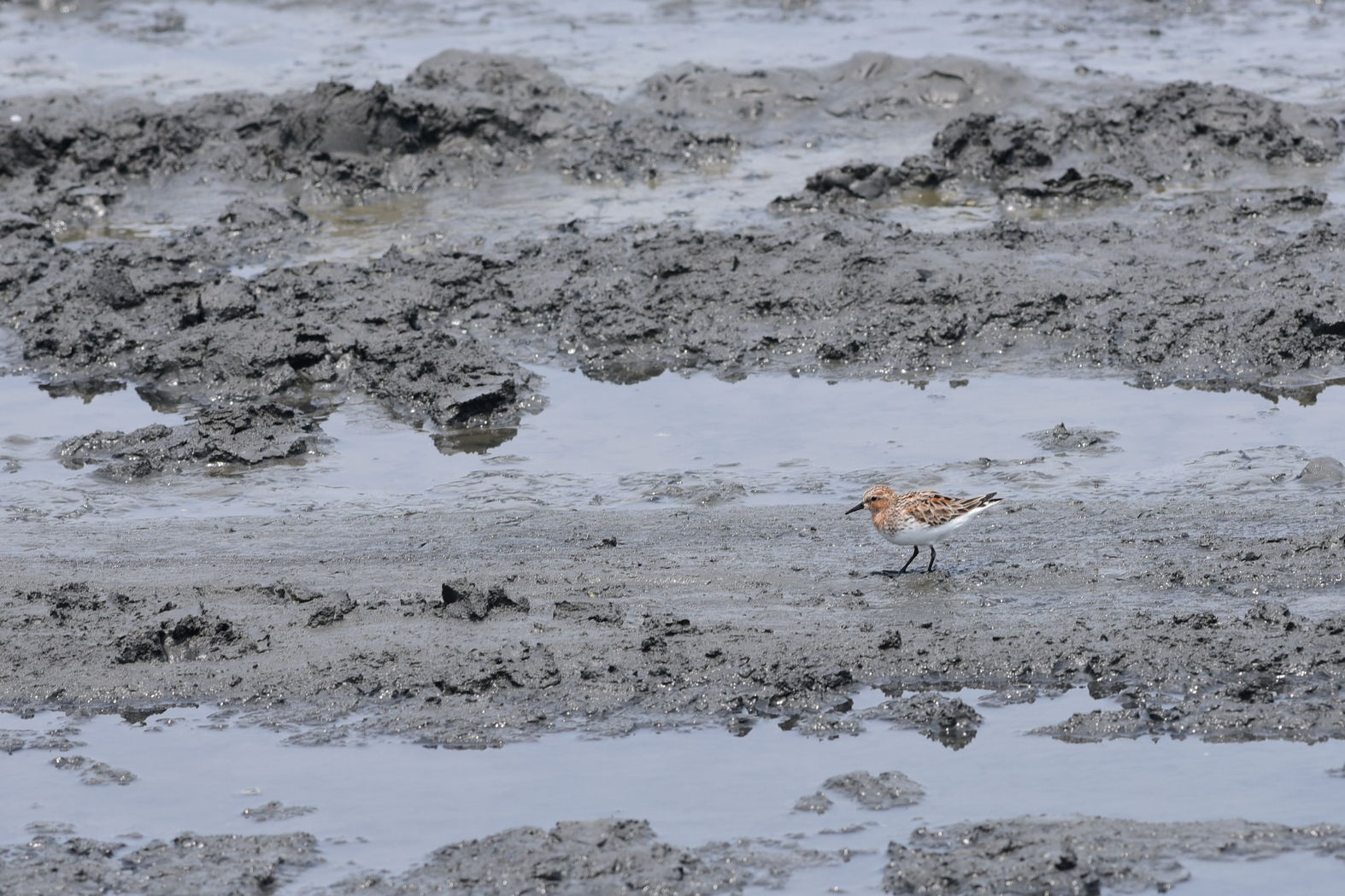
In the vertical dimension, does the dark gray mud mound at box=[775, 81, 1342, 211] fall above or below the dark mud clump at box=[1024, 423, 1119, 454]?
above

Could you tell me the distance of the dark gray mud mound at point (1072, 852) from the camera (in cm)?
646

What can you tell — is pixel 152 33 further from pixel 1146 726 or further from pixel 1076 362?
pixel 1146 726

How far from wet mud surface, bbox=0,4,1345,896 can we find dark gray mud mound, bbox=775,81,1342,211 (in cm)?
4

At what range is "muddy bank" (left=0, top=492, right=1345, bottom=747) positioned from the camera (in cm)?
784

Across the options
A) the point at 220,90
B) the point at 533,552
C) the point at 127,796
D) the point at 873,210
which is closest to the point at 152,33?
the point at 220,90

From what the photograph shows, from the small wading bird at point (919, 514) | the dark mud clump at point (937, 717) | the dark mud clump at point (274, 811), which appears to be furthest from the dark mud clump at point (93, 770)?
the small wading bird at point (919, 514)

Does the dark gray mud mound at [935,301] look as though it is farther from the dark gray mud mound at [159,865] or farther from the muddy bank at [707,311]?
the dark gray mud mound at [159,865]

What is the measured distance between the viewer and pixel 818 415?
11820 millimetres

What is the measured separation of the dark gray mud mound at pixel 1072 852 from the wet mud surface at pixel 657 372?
0.02m

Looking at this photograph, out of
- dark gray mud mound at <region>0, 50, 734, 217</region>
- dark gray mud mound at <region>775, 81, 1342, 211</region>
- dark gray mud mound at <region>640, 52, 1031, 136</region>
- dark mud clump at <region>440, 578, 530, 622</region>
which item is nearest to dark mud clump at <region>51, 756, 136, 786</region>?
dark mud clump at <region>440, 578, 530, 622</region>

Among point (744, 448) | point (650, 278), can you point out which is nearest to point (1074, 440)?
point (744, 448)

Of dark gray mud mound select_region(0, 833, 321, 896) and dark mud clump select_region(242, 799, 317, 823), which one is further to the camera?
dark mud clump select_region(242, 799, 317, 823)

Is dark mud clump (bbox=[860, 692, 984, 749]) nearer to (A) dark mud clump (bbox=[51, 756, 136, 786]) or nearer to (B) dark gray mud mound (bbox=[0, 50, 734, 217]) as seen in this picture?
(A) dark mud clump (bbox=[51, 756, 136, 786])

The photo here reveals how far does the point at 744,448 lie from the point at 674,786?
418 centimetres
